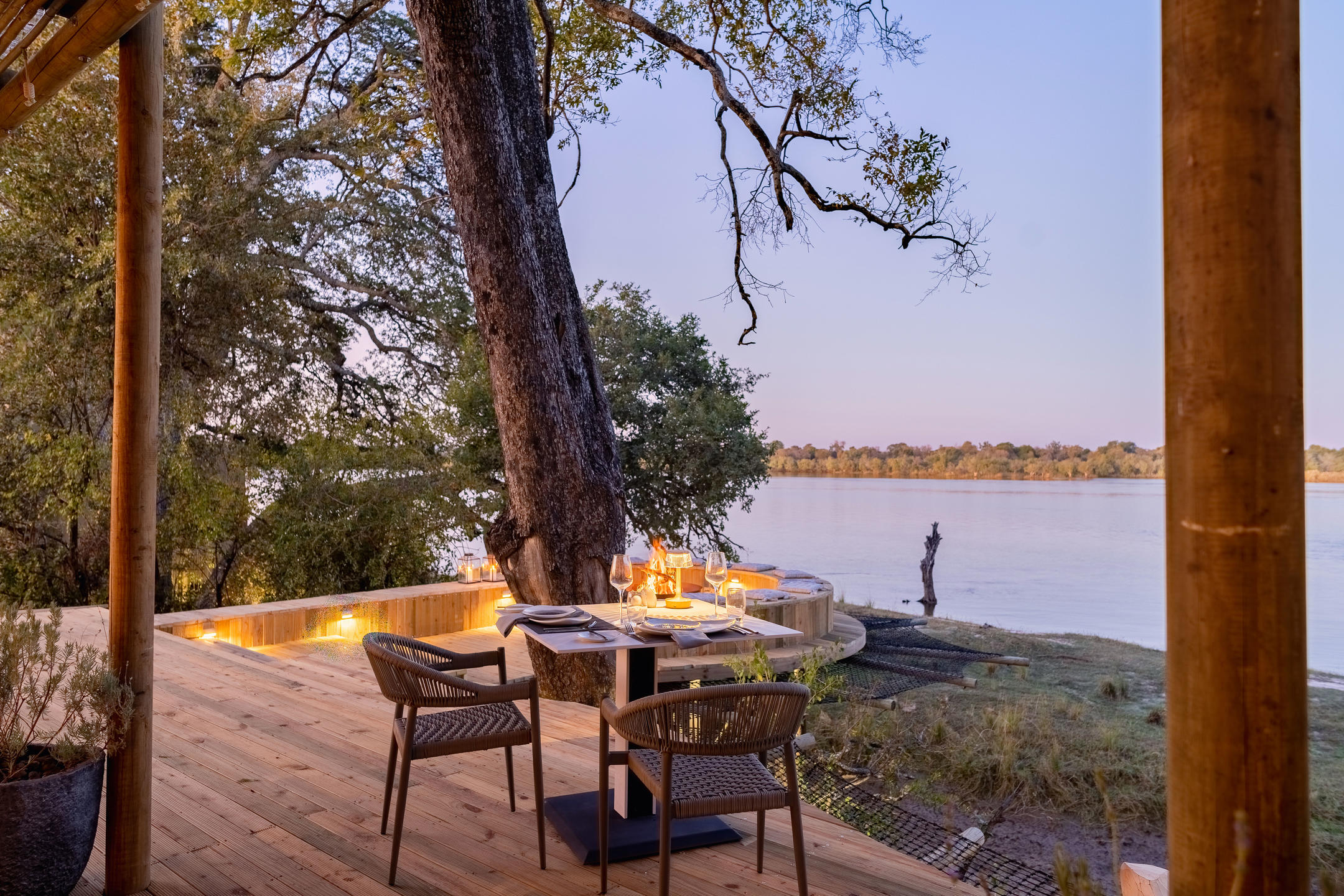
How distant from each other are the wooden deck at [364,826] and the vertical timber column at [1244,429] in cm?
183

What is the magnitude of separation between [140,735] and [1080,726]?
6.87 m

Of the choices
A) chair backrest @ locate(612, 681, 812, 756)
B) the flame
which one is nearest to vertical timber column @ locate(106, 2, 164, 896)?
chair backrest @ locate(612, 681, 812, 756)

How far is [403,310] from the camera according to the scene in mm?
11516

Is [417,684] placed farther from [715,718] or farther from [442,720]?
[715,718]

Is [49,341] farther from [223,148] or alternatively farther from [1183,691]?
[1183,691]

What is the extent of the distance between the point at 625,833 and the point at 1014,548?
870 inches

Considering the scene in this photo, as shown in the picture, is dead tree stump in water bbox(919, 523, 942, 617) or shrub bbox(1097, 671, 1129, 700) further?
dead tree stump in water bbox(919, 523, 942, 617)

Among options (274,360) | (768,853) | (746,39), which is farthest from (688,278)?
(768,853)

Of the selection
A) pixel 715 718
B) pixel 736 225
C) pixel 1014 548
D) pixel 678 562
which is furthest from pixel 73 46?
pixel 1014 548

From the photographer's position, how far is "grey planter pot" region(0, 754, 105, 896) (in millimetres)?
2264

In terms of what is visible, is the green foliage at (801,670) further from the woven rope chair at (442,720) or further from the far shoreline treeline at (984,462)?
the far shoreline treeline at (984,462)

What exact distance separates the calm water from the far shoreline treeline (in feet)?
1.84

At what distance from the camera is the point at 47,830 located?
2.33 metres

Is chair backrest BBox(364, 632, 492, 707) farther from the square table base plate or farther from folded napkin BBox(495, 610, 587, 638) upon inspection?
the square table base plate
